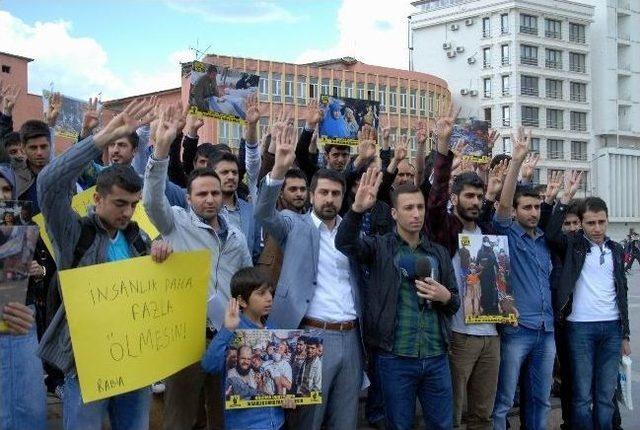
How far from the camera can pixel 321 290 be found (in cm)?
534

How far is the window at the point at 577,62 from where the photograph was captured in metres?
72.4

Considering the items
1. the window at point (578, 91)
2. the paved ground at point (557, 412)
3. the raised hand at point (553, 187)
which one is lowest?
the paved ground at point (557, 412)

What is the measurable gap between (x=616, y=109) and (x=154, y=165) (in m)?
74.7

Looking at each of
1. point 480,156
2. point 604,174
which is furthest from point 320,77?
point 480,156

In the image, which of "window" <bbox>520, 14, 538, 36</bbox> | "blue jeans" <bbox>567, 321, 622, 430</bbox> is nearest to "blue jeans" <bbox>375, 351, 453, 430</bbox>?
"blue jeans" <bbox>567, 321, 622, 430</bbox>

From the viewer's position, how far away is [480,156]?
32.5ft

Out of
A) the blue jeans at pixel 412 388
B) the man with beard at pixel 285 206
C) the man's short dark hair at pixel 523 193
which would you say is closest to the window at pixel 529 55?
the man's short dark hair at pixel 523 193

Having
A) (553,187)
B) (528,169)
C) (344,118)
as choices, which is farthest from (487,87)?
(553,187)

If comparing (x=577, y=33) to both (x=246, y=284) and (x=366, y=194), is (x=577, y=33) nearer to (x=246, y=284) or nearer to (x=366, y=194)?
(x=366, y=194)

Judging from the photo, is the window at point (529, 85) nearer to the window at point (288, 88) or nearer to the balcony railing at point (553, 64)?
the balcony railing at point (553, 64)

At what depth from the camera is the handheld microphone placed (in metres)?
5.37

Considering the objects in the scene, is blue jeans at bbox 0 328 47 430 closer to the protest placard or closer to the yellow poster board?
the protest placard

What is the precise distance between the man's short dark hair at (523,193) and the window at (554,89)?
222ft

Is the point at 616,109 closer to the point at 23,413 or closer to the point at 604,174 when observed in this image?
the point at 604,174
